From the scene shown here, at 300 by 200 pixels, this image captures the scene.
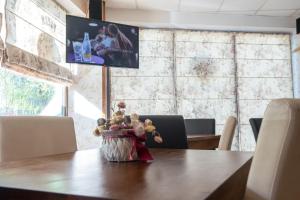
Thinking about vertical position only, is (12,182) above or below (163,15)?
below

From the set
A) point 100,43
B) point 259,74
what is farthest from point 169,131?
point 259,74

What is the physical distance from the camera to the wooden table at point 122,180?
826 millimetres

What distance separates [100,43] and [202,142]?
2.12 metres

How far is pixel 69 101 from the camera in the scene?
489 centimetres

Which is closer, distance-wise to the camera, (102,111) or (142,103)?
(102,111)

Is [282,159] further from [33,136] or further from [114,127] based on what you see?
[33,136]

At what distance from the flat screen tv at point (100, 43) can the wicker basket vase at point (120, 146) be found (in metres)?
2.87

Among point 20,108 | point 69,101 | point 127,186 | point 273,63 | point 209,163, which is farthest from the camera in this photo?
point 273,63

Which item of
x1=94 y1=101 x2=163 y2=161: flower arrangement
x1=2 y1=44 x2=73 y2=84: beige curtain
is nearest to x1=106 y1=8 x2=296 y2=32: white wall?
x1=2 y1=44 x2=73 y2=84: beige curtain

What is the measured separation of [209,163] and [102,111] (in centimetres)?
375

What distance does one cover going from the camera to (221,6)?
5.31 meters

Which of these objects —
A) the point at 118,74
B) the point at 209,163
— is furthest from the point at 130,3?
the point at 209,163

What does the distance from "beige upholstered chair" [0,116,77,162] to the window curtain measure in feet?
4.00

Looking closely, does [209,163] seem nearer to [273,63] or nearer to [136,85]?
[136,85]
